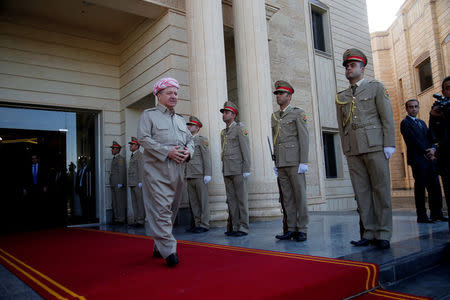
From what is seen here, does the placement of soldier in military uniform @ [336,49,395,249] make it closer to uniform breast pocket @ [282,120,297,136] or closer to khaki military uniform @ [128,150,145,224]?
uniform breast pocket @ [282,120,297,136]

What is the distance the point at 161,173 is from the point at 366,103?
7.52ft

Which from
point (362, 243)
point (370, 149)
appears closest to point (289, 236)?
point (362, 243)

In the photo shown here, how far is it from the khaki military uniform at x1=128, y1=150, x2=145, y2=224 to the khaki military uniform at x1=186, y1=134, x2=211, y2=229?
214 centimetres

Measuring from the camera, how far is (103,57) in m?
9.45

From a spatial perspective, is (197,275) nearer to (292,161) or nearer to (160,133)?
(160,133)

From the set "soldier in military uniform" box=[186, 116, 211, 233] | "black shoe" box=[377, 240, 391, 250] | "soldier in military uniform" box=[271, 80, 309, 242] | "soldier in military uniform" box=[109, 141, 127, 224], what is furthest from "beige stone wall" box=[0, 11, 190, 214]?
"black shoe" box=[377, 240, 391, 250]

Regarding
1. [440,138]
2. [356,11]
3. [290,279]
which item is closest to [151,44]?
[440,138]

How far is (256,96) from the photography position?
7309 mm

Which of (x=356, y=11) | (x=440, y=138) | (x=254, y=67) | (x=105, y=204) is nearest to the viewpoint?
(x=440, y=138)

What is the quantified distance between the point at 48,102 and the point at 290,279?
7994 millimetres

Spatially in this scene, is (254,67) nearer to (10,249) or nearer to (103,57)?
(103,57)

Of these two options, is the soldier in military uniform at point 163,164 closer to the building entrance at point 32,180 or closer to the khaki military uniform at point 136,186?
the khaki military uniform at point 136,186

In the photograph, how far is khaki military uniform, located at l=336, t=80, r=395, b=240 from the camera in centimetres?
358

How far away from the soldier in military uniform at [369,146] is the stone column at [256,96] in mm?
3285
